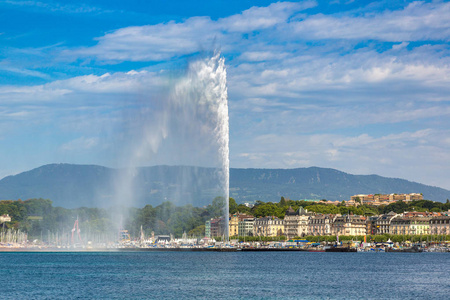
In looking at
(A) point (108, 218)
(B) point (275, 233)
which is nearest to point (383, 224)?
(B) point (275, 233)

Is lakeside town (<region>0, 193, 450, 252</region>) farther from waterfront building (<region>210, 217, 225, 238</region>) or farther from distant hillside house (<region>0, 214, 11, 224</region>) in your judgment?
distant hillside house (<region>0, 214, 11, 224</region>)

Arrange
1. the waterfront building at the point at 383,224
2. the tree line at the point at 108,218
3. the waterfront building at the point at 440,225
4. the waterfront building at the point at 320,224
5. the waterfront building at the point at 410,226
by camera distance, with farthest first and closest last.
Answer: the waterfront building at the point at 320,224, the waterfront building at the point at 383,224, the waterfront building at the point at 410,226, the waterfront building at the point at 440,225, the tree line at the point at 108,218

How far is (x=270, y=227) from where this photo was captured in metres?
187

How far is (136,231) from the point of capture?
584 feet

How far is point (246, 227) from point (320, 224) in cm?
2434

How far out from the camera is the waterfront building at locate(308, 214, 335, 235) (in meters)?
175

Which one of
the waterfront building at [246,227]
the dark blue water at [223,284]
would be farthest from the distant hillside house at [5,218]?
the dark blue water at [223,284]

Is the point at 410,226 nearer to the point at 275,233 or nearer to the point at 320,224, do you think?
Answer: the point at 320,224

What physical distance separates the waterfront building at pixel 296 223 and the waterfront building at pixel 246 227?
425 inches

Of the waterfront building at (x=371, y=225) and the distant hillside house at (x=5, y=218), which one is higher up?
the distant hillside house at (x=5, y=218)

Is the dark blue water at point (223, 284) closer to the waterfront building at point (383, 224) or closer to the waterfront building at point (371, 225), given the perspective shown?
the waterfront building at point (383, 224)

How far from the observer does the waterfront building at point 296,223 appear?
181 m

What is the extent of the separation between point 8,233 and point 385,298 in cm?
13430

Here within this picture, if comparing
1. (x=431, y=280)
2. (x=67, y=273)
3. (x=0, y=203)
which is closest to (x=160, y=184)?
(x=0, y=203)
